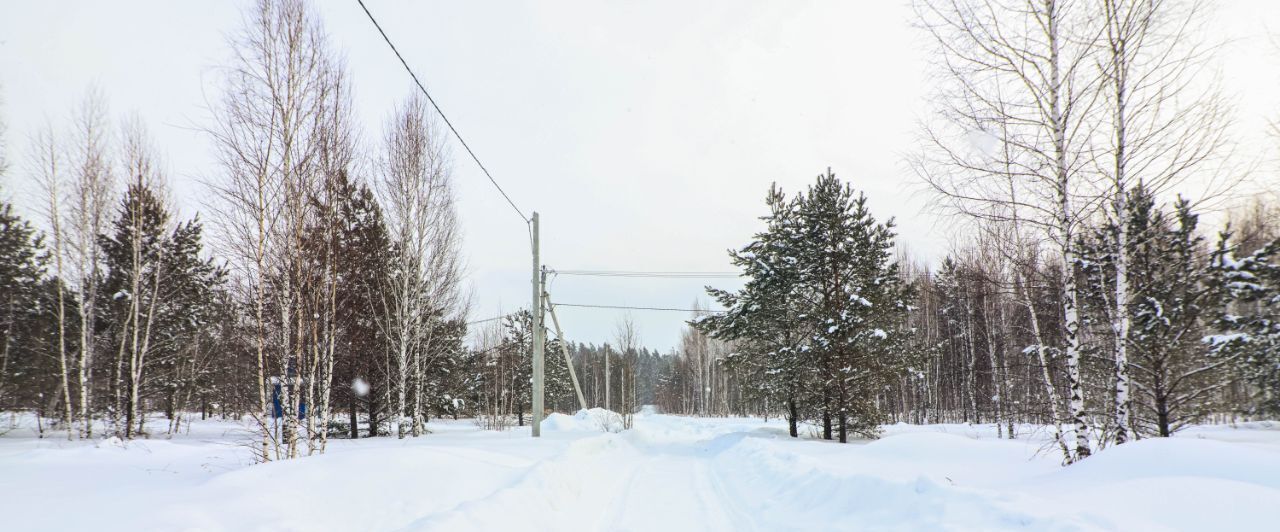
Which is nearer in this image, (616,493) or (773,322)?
(616,493)

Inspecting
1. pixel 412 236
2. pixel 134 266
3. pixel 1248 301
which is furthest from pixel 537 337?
pixel 1248 301

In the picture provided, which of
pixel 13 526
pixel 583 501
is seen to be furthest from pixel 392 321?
pixel 13 526

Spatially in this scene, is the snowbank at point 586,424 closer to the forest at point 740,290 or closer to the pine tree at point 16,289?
the forest at point 740,290

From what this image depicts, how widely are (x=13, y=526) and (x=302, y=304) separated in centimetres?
446

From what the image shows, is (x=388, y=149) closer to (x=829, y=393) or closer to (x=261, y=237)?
(x=261, y=237)

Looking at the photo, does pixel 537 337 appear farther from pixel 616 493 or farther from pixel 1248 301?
pixel 1248 301

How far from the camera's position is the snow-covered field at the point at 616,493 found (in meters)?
4.08

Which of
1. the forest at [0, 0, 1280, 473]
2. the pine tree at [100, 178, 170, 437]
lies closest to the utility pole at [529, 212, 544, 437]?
the forest at [0, 0, 1280, 473]

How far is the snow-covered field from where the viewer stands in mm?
4082

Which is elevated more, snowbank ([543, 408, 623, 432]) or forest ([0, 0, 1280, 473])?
forest ([0, 0, 1280, 473])

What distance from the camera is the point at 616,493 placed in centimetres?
798

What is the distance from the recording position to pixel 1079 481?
5449 mm

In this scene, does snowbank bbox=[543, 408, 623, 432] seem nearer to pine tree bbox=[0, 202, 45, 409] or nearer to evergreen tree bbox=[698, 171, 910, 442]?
evergreen tree bbox=[698, 171, 910, 442]

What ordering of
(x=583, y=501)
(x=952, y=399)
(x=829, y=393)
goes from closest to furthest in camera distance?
(x=583, y=501), (x=829, y=393), (x=952, y=399)
